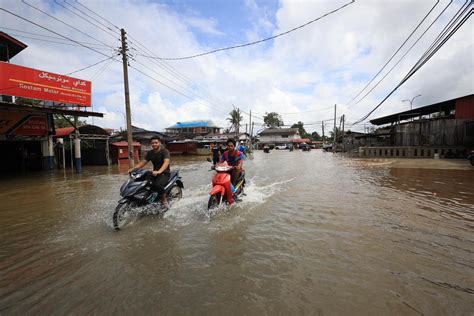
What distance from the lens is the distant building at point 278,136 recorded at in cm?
7331

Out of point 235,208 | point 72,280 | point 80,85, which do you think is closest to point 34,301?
point 72,280

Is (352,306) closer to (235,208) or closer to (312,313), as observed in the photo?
(312,313)

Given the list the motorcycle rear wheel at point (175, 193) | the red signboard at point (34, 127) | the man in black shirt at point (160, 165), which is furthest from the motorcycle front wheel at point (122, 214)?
the red signboard at point (34, 127)

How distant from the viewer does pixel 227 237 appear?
4.30 m

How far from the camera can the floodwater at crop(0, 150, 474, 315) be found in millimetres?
2551

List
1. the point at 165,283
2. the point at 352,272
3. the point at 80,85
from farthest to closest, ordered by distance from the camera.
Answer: the point at 80,85, the point at 352,272, the point at 165,283

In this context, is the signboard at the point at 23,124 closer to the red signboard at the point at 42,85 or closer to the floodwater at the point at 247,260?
the red signboard at the point at 42,85

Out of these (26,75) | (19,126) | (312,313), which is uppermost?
(26,75)

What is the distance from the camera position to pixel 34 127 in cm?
1506

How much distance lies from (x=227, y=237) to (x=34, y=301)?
2.57 metres

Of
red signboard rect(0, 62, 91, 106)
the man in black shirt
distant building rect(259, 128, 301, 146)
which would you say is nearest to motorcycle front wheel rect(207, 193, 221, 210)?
the man in black shirt

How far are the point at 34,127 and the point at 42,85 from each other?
2.66 metres

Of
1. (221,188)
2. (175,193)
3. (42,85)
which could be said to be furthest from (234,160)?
(42,85)

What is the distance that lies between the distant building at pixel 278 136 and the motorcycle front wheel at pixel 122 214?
67384 mm
